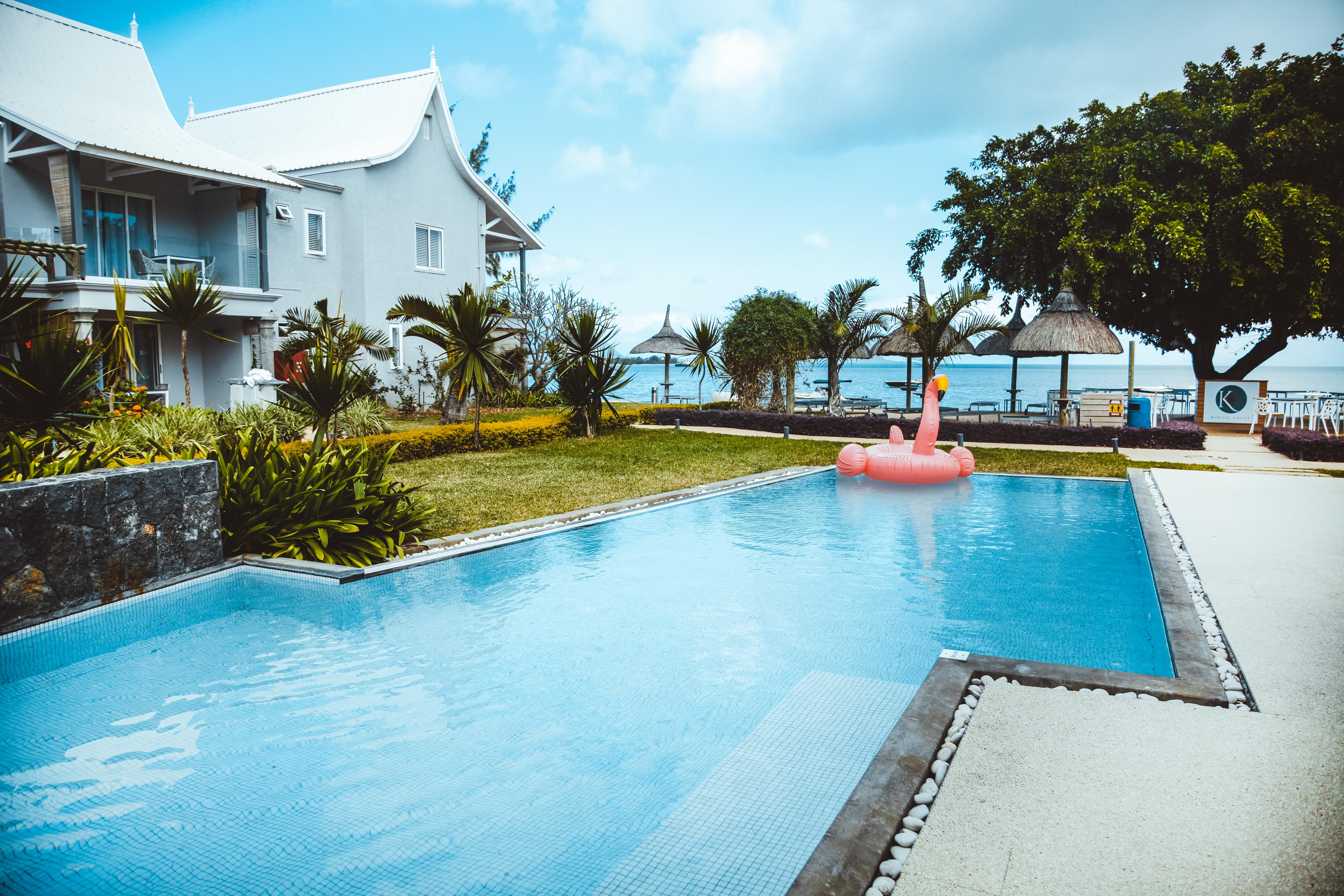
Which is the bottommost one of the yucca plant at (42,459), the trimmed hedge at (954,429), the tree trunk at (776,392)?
the trimmed hedge at (954,429)

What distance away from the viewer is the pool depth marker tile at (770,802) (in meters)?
3.03

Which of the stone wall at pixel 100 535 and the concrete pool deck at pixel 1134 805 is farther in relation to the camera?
the stone wall at pixel 100 535

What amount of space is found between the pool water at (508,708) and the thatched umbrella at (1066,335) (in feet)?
40.7

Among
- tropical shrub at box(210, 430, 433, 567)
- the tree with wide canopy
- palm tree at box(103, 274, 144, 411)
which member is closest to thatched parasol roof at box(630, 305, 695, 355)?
the tree with wide canopy

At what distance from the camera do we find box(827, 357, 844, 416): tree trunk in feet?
69.6

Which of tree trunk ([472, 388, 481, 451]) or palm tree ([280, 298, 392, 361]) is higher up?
palm tree ([280, 298, 392, 361])

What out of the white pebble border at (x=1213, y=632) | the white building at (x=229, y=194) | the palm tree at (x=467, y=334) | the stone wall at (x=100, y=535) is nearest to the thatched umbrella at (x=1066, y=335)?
the white pebble border at (x=1213, y=632)

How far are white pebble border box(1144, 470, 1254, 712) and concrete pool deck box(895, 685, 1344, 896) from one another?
27cm

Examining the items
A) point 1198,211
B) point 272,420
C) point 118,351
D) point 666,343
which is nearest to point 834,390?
point 666,343

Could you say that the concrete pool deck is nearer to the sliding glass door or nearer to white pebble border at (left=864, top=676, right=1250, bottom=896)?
white pebble border at (left=864, top=676, right=1250, bottom=896)

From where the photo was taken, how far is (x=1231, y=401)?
21047 millimetres

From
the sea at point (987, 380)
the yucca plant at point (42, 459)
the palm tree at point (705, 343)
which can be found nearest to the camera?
the yucca plant at point (42, 459)

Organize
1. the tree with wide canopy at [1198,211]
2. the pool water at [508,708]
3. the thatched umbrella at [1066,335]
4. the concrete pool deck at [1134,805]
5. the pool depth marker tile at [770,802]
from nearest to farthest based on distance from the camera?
the concrete pool deck at [1134,805], the pool depth marker tile at [770,802], the pool water at [508,708], the tree with wide canopy at [1198,211], the thatched umbrella at [1066,335]

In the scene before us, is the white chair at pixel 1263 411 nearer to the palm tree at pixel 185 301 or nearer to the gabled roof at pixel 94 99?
the palm tree at pixel 185 301
